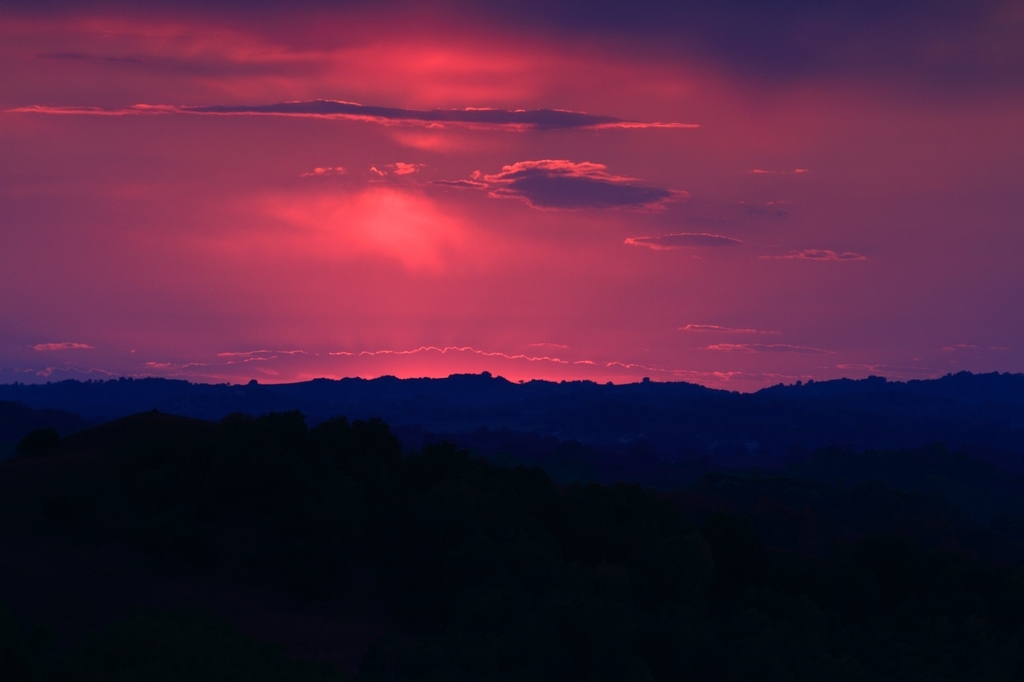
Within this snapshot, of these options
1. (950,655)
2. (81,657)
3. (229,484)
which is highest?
(229,484)

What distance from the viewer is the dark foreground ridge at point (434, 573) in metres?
48.2

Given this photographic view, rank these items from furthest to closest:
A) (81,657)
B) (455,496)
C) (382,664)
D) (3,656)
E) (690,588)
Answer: (455,496) < (690,588) < (382,664) < (81,657) < (3,656)

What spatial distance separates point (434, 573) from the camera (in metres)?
58.4

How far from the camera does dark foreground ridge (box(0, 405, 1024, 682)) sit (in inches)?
1898

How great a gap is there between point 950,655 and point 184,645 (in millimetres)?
40111

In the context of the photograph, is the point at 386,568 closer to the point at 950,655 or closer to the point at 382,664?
the point at 382,664

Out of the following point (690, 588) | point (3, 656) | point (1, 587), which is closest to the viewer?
point (3, 656)

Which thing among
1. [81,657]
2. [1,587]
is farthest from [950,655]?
[1,587]

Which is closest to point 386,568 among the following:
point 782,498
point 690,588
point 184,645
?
point 690,588

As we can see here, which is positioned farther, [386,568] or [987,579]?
[987,579]

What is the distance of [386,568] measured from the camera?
6272 cm

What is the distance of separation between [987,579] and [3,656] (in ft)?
195

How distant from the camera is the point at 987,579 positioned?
67.8 metres

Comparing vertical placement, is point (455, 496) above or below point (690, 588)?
above
